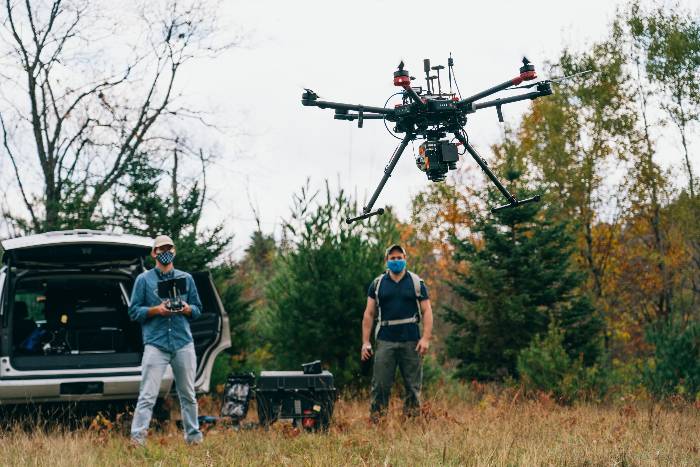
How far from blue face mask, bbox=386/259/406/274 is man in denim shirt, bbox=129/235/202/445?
185 cm

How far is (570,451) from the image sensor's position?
5.32m

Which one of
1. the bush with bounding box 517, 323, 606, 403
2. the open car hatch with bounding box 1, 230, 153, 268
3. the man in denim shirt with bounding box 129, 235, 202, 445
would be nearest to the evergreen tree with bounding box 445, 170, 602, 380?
the bush with bounding box 517, 323, 606, 403

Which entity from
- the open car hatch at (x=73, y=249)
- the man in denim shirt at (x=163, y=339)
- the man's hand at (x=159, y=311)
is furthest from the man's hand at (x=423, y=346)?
the open car hatch at (x=73, y=249)

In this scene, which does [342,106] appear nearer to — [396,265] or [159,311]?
[396,265]

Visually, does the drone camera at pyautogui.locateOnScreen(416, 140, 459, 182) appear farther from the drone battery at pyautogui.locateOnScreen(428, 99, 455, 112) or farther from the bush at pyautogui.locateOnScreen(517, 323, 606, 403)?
the bush at pyautogui.locateOnScreen(517, 323, 606, 403)

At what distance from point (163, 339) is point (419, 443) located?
2294mm

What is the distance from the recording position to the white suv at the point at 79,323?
21.6ft

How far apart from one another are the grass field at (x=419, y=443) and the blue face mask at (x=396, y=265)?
4.15 feet

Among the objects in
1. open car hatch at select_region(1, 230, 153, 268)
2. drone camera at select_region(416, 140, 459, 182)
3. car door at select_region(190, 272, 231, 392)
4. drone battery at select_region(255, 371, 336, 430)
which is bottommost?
drone battery at select_region(255, 371, 336, 430)

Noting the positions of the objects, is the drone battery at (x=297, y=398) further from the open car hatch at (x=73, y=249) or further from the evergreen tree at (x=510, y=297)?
the evergreen tree at (x=510, y=297)

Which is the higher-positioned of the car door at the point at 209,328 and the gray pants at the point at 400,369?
the car door at the point at 209,328

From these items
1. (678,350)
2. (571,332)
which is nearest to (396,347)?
(678,350)

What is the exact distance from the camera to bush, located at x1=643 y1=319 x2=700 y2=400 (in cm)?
1137

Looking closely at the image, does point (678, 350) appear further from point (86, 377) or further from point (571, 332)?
point (86, 377)
